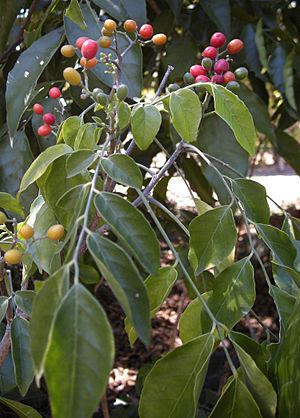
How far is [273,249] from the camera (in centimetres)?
59

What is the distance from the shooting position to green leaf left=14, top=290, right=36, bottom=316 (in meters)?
0.62

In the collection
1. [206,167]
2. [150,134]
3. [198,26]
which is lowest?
[206,167]

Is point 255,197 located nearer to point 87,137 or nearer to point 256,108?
point 87,137

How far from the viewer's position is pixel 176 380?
1.68ft

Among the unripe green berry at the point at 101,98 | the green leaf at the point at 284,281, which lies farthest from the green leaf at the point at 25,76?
the green leaf at the point at 284,281

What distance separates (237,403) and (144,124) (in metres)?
0.26

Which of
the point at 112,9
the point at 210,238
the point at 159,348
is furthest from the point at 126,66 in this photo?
the point at 159,348

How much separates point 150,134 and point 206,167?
43cm

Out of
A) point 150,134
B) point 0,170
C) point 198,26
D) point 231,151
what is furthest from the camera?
Answer: point 198,26

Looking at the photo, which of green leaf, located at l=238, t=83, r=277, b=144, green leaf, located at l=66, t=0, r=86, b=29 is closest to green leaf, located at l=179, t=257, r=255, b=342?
green leaf, located at l=66, t=0, r=86, b=29

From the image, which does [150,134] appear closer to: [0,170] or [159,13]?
[0,170]

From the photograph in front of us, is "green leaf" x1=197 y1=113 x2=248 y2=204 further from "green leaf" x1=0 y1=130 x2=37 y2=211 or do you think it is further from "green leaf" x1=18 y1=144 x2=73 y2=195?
"green leaf" x1=18 y1=144 x2=73 y2=195

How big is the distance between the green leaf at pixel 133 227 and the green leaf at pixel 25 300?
0.64 ft

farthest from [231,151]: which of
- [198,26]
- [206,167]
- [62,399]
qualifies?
[62,399]
